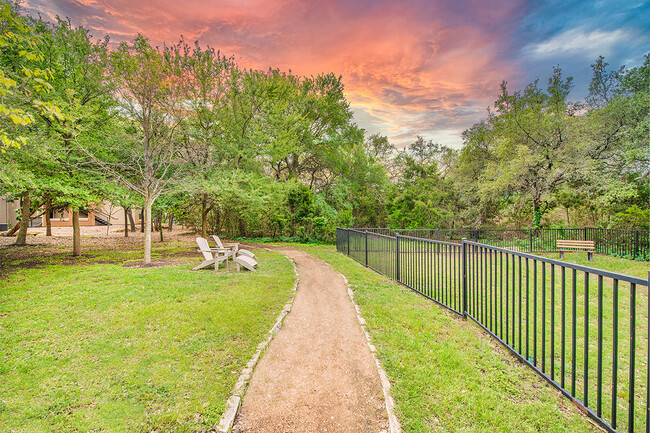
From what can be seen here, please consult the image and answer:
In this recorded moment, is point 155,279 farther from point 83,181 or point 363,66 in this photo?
point 363,66

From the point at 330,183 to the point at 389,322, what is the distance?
57.6 ft

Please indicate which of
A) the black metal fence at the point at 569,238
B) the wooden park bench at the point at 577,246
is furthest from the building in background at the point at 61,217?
the wooden park bench at the point at 577,246

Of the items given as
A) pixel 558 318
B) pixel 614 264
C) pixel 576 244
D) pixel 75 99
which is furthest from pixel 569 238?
pixel 75 99

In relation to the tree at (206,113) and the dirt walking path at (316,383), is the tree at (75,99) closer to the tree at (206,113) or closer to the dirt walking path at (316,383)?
the tree at (206,113)

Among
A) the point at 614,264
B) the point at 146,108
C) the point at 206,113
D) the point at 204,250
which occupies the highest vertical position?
the point at 206,113

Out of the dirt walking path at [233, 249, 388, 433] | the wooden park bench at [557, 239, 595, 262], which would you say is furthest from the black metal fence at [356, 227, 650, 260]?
the dirt walking path at [233, 249, 388, 433]

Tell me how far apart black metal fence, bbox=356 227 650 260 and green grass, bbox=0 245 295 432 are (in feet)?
27.3

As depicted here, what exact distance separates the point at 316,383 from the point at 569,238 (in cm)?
1768

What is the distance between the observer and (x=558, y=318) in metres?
4.82

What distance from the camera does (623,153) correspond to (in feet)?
40.1

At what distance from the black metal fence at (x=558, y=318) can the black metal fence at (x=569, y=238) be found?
5237mm

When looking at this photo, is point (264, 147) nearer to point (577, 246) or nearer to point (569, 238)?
point (577, 246)

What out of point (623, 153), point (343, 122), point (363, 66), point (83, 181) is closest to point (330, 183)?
point (343, 122)

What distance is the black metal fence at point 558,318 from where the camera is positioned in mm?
2059
